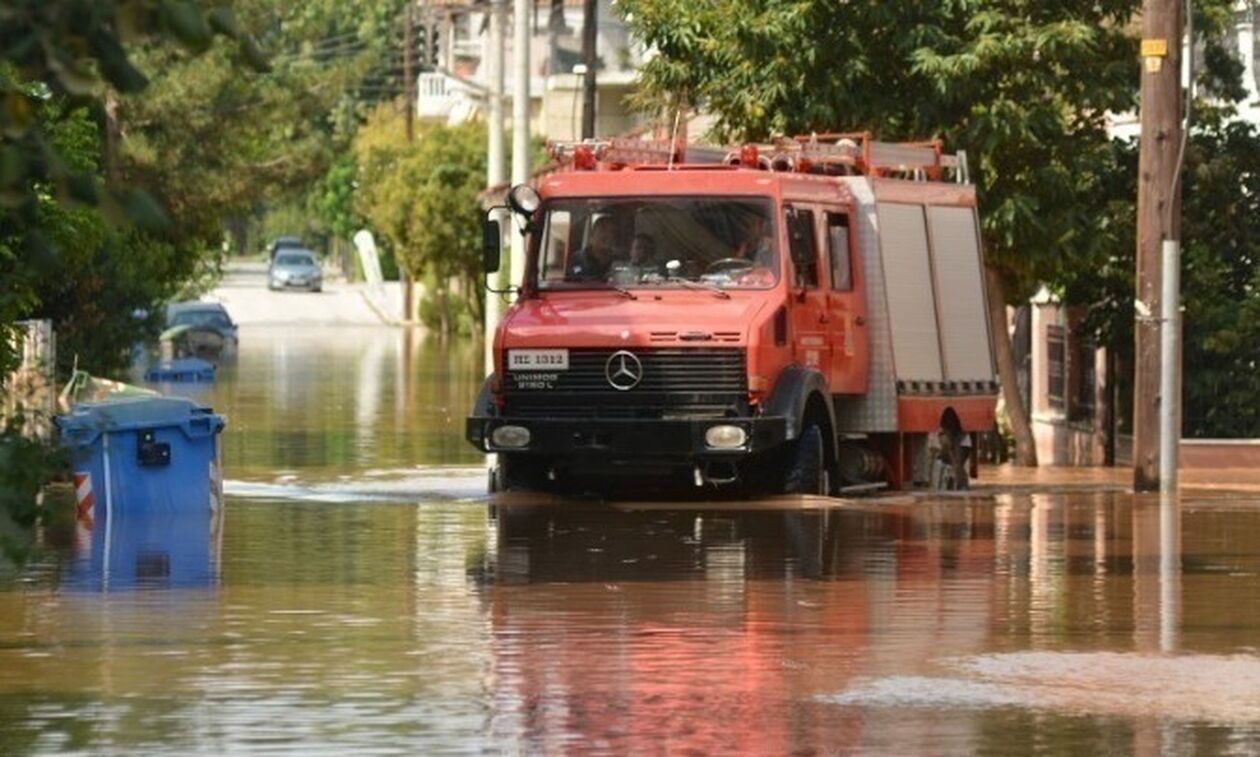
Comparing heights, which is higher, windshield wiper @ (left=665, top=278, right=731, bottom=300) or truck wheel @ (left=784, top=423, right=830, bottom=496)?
windshield wiper @ (left=665, top=278, right=731, bottom=300)

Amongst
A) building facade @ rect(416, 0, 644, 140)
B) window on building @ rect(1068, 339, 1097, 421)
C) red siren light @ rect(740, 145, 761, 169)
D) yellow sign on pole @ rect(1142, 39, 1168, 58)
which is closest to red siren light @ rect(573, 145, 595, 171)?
red siren light @ rect(740, 145, 761, 169)

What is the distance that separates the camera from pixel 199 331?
66.4m

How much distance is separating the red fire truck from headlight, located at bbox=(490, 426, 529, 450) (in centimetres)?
1

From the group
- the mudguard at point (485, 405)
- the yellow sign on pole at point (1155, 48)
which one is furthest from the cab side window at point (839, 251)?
the yellow sign on pole at point (1155, 48)

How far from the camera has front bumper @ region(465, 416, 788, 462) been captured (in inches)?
875

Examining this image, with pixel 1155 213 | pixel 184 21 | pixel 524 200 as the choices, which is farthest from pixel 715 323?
pixel 184 21

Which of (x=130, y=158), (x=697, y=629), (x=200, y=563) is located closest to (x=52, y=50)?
(x=697, y=629)

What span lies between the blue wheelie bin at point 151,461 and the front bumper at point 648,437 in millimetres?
2500

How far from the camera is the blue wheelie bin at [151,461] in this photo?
20.9 m

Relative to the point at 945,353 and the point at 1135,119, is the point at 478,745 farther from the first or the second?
the point at 1135,119

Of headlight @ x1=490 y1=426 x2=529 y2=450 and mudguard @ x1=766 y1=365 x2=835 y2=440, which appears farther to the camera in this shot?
headlight @ x1=490 y1=426 x2=529 y2=450

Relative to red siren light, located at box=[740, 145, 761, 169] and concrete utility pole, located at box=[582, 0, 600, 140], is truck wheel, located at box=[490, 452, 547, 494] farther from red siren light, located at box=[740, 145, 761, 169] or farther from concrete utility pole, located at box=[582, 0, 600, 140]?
concrete utility pole, located at box=[582, 0, 600, 140]

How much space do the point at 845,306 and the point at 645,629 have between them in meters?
9.59

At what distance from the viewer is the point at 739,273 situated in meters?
23.1
